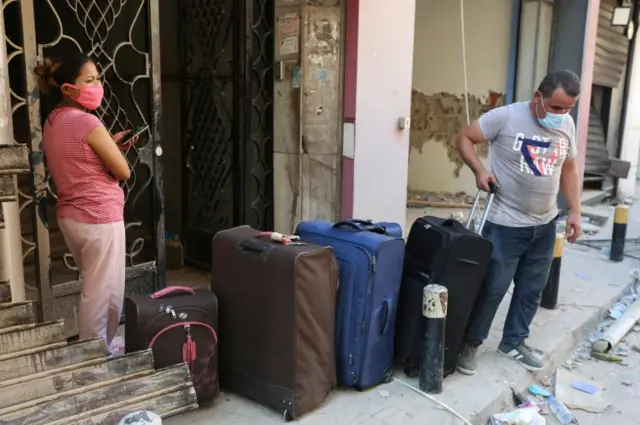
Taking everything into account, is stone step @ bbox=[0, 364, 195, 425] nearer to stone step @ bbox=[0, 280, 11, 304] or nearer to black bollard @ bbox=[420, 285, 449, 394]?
stone step @ bbox=[0, 280, 11, 304]

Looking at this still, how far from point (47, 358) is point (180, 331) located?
58 centimetres

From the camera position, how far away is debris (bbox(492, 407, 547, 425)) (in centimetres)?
296

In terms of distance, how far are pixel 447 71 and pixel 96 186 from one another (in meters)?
7.07

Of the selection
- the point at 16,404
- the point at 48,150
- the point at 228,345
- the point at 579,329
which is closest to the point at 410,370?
the point at 228,345

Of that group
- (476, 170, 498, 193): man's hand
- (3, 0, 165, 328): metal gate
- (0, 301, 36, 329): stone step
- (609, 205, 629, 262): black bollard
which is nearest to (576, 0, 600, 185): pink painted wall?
(609, 205, 629, 262): black bollard

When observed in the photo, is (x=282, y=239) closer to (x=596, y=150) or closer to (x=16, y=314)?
(x=16, y=314)

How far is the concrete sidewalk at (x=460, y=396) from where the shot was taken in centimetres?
279

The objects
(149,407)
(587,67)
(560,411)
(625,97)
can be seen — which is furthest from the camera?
(625,97)

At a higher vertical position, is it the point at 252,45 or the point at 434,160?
the point at 252,45

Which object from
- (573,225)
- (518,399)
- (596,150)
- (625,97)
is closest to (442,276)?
(518,399)

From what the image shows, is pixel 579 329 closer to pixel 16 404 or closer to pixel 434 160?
pixel 16 404

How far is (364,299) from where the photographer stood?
292 centimetres

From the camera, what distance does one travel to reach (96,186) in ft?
8.94

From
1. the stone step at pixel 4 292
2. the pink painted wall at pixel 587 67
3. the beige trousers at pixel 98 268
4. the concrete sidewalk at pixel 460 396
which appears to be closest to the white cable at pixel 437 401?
the concrete sidewalk at pixel 460 396
